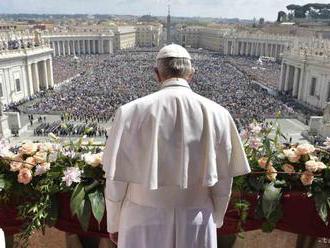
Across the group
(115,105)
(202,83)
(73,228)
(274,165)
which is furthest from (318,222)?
(202,83)

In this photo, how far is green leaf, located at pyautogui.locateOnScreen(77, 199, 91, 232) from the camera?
12.0 ft

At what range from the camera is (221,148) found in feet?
8.98

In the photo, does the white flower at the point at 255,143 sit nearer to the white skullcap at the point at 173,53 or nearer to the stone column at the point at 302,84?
the white skullcap at the point at 173,53

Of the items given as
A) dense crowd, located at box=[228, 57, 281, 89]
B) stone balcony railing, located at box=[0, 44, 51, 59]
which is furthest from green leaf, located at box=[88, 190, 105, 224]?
dense crowd, located at box=[228, 57, 281, 89]

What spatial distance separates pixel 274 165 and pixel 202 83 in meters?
41.3

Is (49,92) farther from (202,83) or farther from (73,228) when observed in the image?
(73,228)

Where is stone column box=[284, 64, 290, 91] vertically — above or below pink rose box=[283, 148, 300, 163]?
below

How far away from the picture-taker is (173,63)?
2.61 m

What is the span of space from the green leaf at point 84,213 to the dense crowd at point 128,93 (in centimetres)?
2149

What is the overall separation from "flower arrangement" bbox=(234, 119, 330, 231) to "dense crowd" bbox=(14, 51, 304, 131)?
20.8 m

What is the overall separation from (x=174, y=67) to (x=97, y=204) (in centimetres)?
171

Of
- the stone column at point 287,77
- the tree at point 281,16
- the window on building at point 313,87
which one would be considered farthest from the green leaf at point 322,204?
the tree at point 281,16

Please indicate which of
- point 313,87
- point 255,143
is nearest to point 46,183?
point 255,143

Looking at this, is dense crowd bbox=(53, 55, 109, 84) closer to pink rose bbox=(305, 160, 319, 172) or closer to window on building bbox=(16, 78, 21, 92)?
window on building bbox=(16, 78, 21, 92)
